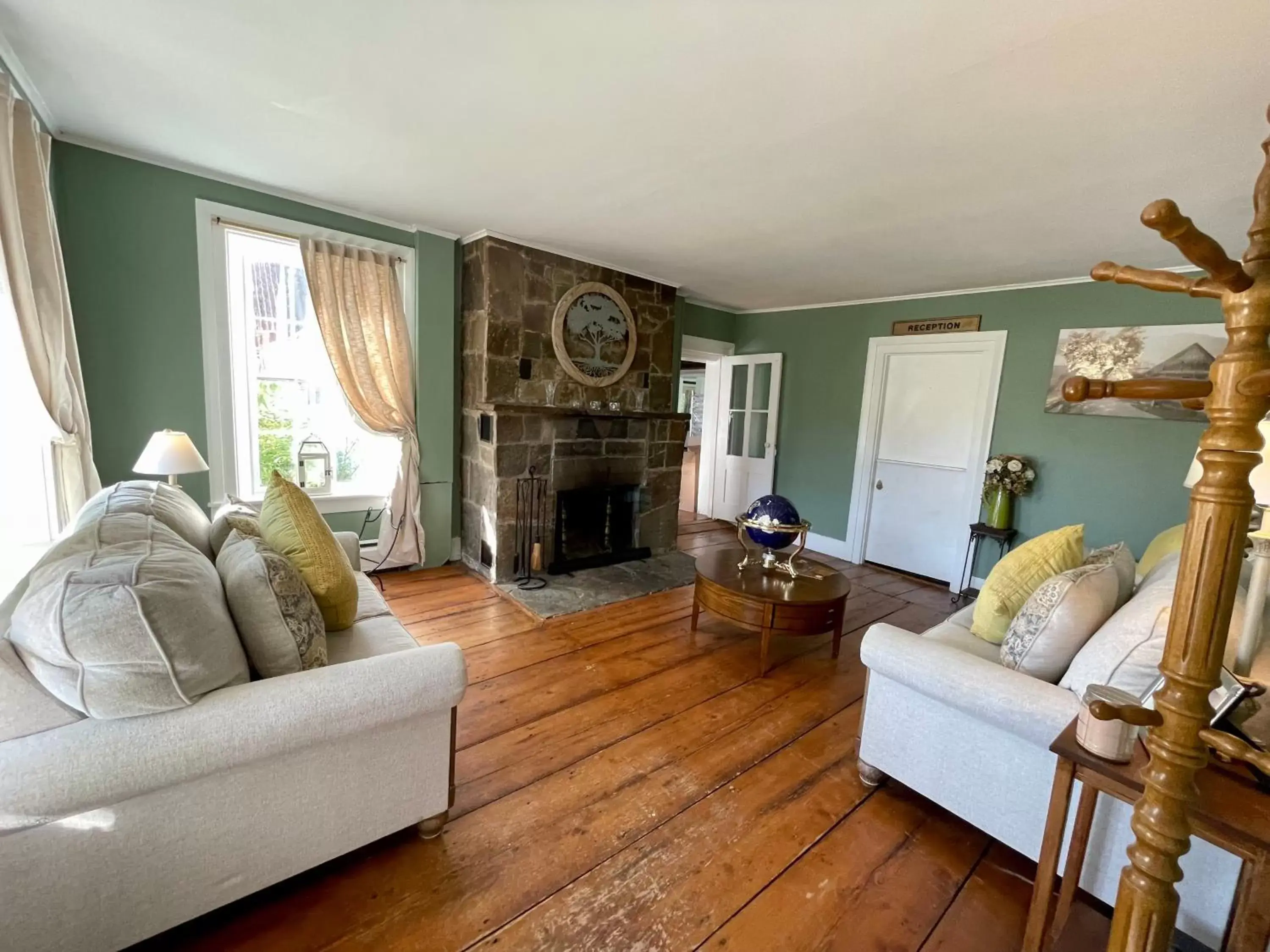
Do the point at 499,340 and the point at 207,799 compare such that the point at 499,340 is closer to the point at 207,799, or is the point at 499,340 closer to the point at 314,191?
the point at 314,191

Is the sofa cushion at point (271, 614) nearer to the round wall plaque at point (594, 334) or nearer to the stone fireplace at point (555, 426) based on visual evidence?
the stone fireplace at point (555, 426)

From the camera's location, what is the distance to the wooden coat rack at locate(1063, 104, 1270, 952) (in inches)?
24.7

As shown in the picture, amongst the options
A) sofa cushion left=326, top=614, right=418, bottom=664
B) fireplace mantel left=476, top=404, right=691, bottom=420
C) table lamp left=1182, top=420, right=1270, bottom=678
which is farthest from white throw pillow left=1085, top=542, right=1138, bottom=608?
fireplace mantel left=476, top=404, right=691, bottom=420

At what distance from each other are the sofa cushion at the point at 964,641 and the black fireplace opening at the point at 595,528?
250cm

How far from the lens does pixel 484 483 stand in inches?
148

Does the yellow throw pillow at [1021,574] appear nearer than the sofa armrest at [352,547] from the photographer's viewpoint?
Yes

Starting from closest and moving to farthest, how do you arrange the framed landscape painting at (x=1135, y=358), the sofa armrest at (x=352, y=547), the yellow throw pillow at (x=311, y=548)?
the yellow throw pillow at (x=311, y=548) < the sofa armrest at (x=352, y=547) < the framed landscape painting at (x=1135, y=358)

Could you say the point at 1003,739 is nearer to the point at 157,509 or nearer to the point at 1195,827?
the point at 1195,827

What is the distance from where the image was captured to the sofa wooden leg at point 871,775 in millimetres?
1909

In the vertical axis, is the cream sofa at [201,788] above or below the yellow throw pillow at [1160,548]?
below

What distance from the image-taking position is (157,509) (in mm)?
1720

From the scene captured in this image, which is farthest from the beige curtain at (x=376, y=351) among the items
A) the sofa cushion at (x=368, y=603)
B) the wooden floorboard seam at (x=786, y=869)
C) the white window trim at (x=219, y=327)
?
the wooden floorboard seam at (x=786, y=869)

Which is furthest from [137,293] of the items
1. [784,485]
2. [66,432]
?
[784,485]

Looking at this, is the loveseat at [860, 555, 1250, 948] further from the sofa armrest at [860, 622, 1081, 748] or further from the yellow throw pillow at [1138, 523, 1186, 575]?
the yellow throw pillow at [1138, 523, 1186, 575]
